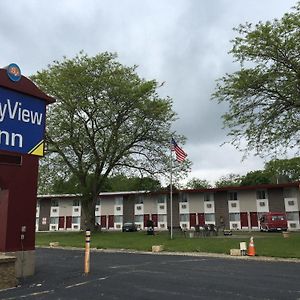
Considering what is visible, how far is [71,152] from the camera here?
132 ft

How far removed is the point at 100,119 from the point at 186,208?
78.4ft

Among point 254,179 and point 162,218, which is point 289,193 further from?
point 254,179

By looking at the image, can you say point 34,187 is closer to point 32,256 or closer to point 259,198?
point 32,256

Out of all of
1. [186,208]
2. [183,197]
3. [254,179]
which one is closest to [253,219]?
[186,208]

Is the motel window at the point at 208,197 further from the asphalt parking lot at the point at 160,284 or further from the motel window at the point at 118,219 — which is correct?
the asphalt parking lot at the point at 160,284

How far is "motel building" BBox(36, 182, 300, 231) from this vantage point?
5206 centimetres

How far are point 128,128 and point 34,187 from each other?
27340mm

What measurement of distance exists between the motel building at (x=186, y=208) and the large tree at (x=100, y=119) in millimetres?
7872

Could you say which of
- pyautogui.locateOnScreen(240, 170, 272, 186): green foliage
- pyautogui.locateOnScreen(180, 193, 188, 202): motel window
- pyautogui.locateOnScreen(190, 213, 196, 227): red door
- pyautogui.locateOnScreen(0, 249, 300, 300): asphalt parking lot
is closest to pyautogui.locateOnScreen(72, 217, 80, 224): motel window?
pyautogui.locateOnScreen(180, 193, 188, 202): motel window

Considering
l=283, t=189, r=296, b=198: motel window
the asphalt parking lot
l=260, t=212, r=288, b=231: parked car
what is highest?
l=283, t=189, r=296, b=198: motel window

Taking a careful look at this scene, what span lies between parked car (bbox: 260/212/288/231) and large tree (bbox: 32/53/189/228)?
14.7m

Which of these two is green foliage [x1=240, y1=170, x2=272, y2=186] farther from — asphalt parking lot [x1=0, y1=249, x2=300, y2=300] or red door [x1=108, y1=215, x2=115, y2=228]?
asphalt parking lot [x1=0, y1=249, x2=300, y2=300]

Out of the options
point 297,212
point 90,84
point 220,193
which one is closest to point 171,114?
point 90,84

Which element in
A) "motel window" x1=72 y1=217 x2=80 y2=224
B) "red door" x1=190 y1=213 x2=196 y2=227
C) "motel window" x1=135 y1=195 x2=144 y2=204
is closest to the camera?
"red door" x1=190 y1=213 x2=196 y2=227
